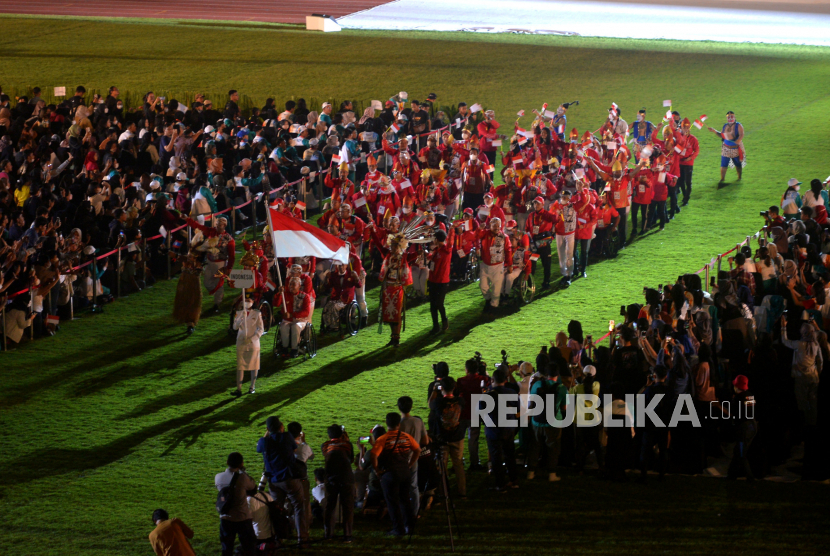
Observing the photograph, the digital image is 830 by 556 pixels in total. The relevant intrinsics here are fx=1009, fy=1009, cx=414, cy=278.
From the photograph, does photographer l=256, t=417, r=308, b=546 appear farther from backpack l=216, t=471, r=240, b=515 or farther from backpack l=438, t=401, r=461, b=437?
backpack l=438, t=401, r=461, b=437

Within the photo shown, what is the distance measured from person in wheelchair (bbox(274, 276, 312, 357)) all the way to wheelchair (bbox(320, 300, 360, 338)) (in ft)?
3.56

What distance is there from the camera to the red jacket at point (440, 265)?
16078mm

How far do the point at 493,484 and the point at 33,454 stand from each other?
570 cm

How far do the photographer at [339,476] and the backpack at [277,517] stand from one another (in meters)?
0.48

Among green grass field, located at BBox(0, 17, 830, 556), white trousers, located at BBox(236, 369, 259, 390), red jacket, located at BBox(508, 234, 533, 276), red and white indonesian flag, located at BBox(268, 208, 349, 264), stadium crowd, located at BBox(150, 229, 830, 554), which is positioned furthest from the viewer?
red jacket, located at BBox(508, 234, 533, 276)

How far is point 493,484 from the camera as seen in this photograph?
11.6 meters

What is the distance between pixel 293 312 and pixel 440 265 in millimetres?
2521

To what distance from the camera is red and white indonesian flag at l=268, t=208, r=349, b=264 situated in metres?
14.8

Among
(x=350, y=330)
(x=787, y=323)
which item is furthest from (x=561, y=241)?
(x=787, y=323)

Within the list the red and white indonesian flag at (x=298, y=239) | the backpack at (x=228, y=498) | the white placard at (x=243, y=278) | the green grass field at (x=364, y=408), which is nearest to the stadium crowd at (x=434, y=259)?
the backpack at (x=228, y=498)

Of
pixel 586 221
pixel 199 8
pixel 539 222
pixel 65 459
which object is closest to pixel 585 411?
pixel 65 459

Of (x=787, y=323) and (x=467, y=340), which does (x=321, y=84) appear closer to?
(x=467, y=340)

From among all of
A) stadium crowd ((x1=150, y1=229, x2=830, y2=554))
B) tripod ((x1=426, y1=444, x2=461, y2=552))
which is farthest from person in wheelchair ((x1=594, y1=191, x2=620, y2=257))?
tripod ((x1=426, y1=444, x2=461, y2=552))

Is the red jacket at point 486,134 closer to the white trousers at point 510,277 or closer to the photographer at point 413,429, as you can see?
the white trousers at point 510,277
